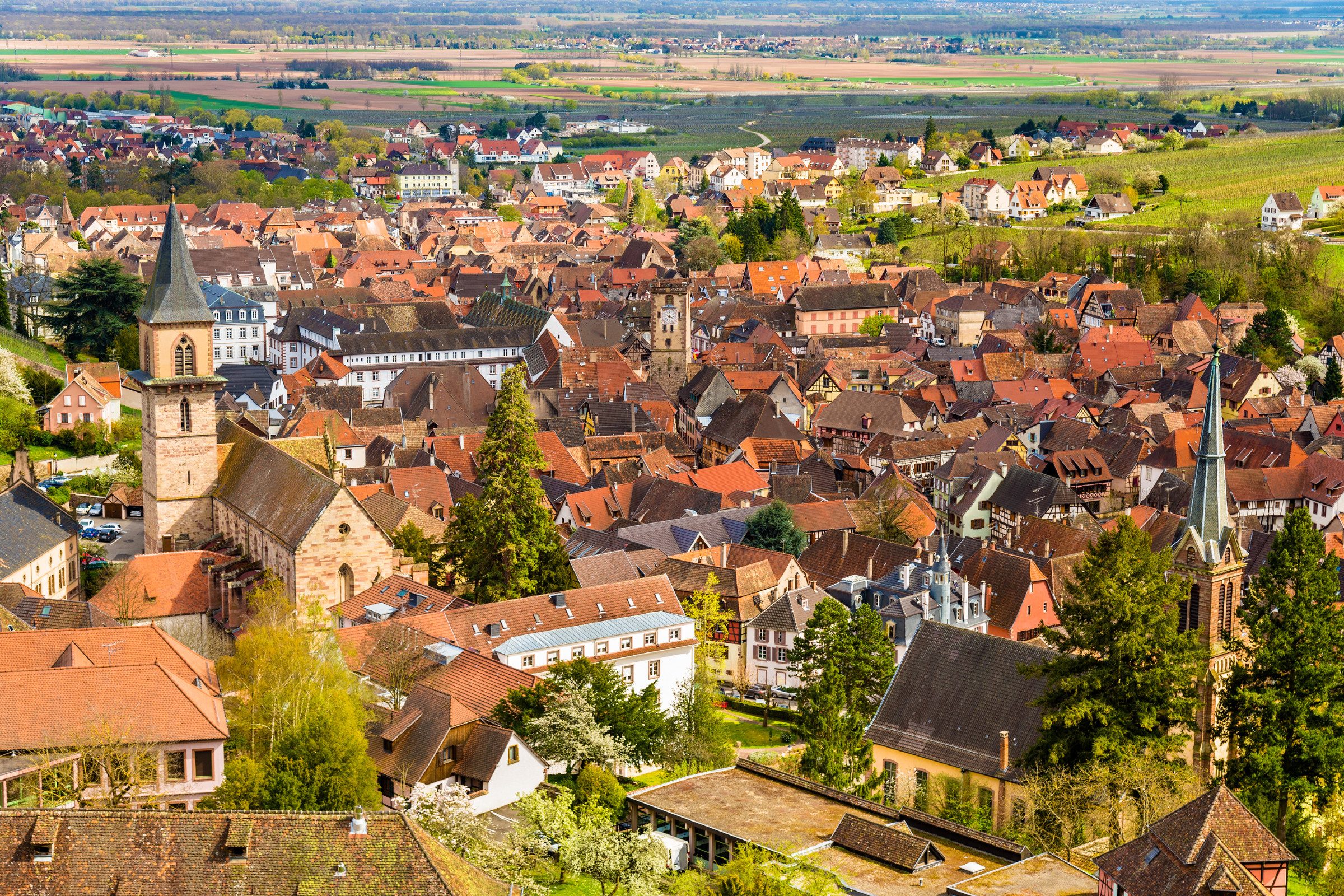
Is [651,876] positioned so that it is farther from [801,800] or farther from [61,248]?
[61,248]

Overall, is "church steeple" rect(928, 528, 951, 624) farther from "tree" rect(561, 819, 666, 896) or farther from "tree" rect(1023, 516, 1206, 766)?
"tree" rect(561, 819, 666, 896)

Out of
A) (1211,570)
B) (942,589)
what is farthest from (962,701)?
(942,589)

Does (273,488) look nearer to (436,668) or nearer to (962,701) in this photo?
(436,668)

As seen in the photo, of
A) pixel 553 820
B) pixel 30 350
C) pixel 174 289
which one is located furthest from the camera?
pixel 30 350

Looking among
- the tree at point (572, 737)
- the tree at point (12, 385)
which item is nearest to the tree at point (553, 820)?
Answer: the tree at point (572, 737)

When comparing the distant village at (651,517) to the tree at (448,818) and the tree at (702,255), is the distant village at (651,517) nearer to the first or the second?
the tree at (448,818)

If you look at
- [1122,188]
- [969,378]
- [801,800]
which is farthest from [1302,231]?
[801,800]
